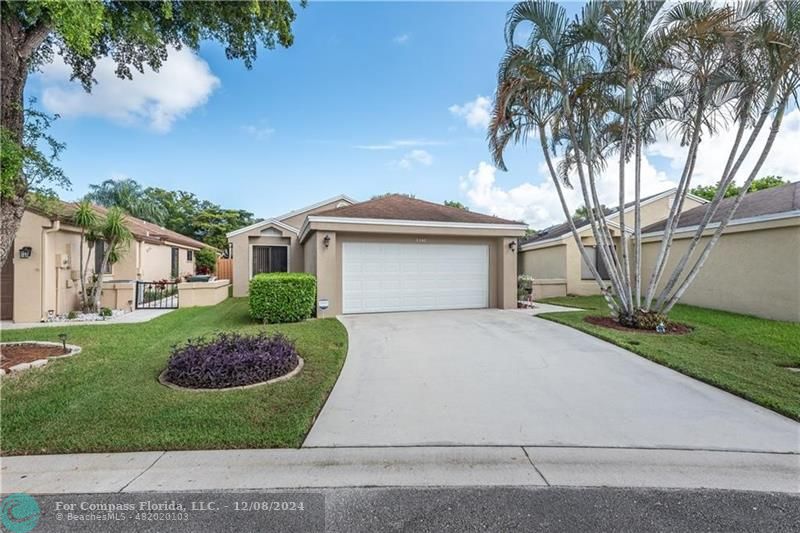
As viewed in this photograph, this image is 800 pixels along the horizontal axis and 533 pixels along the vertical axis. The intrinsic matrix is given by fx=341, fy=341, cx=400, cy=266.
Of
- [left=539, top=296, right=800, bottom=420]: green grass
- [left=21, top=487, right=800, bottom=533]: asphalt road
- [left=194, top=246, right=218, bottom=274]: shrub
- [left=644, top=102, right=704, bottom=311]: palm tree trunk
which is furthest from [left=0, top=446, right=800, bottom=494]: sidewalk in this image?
[left=194, top=246, right=218, bottom=274]: shrub

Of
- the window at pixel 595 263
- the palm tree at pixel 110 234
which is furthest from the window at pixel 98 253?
the window at pixel 595 263

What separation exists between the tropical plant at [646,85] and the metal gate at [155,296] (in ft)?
41.4

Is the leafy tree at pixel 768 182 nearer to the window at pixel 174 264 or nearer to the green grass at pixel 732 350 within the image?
the green grass at pixel 732 350

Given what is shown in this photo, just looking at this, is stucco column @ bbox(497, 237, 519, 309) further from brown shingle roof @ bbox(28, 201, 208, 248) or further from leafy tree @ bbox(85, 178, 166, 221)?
leafy tree @ bbox(85, 178, 166, 221)

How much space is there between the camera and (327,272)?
391 inches

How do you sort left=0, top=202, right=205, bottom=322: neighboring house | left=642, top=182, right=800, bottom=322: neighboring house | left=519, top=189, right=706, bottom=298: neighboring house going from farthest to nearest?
left=519, top=189, right=706, bottom=298: neighboring house → left=0, top=202, right=205, bottom=322: neighboring house → left=642, top=182, right=800, bottom=322: neighboring house

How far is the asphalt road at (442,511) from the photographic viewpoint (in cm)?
229

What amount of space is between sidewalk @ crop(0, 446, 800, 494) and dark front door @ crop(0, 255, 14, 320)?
985 cm

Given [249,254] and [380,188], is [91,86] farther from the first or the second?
[380,188]

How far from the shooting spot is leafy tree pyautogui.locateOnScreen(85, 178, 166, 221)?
29.1 metres

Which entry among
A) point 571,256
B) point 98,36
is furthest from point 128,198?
point 571,256

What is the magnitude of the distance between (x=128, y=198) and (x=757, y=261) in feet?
128

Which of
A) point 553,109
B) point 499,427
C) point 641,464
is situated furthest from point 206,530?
point 553,109

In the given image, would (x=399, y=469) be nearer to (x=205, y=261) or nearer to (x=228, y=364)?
(x=228, y=364)
